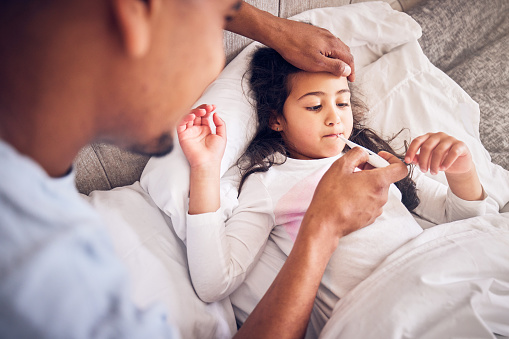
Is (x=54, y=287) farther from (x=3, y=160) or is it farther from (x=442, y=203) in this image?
(x=442, y=203)

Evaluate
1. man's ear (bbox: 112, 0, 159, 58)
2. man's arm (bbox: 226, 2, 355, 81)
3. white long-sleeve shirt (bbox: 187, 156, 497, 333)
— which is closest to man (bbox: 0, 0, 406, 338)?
man's ear (bbox: 112, 0, 159, 58)

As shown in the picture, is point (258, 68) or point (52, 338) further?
point (258, 68)

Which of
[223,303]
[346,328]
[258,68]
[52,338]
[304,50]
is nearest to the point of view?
[52,338]

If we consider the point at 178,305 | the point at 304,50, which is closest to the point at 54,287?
the point at 178,305

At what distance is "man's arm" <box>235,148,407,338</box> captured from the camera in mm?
585

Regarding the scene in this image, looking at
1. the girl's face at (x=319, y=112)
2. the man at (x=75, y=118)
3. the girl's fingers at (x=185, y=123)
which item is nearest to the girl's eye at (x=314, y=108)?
Result: the girl's face at (x=319, y=112)

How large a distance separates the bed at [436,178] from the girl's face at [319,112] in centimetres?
17

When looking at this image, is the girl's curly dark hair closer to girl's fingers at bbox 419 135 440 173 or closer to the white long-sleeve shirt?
the white long-sleeve shirt

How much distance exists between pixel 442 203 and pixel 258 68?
0.75 metres

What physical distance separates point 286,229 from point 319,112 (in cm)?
36

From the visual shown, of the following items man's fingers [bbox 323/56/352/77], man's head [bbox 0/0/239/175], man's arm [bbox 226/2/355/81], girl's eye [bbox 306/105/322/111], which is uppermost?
man's head [bbox 0/0/239/175]

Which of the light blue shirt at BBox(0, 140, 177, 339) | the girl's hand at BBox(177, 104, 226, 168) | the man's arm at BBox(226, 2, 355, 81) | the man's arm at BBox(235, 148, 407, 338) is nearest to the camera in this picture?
the light blue shirt at BBox(0, 140, 177, 339)

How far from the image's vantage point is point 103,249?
354 millimetres

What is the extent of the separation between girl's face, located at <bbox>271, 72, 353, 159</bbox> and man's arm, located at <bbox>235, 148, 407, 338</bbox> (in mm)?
194
